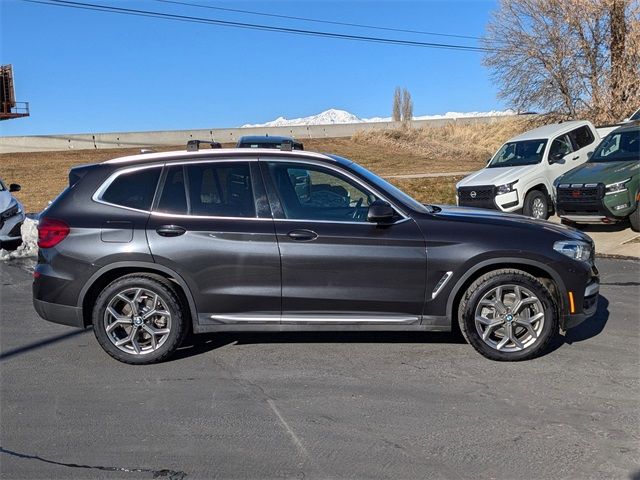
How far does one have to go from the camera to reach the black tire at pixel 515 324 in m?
5.33

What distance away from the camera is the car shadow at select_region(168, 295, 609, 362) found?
6016mm

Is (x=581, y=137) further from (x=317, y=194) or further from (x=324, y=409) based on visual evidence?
(x=324, y=409)

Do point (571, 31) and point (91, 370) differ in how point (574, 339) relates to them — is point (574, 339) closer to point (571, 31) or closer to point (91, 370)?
point (91, 370)

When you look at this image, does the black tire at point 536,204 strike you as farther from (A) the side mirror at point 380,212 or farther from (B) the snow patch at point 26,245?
(B) the snow patch at point 26,245

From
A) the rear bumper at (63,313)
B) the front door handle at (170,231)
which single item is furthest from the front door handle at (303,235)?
the rear bumper at (63,313)

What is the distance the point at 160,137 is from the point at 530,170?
31.9m

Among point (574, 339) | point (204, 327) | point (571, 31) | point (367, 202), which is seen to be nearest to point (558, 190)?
point (574, 339)

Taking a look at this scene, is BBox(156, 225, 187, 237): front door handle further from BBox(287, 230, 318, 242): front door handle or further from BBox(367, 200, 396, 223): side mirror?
BBox(367, 200, 396, 223): side mirror

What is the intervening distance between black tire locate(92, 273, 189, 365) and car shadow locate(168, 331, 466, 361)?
40cm

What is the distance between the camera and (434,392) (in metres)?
4.81

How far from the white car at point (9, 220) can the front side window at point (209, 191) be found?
24.6 feet

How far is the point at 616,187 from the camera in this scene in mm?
11461

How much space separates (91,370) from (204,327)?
38.7 inches

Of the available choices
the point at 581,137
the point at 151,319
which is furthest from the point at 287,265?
the point at 581,137
